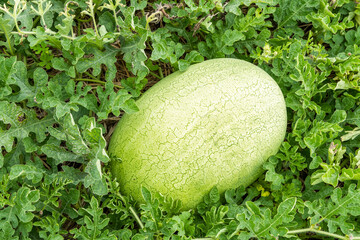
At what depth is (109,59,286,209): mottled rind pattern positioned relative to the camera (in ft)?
7.91

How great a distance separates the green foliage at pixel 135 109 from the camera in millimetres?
2369

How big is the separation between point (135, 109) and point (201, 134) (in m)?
0.45

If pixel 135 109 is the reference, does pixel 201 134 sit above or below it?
below

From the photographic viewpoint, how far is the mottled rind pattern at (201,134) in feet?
7.91

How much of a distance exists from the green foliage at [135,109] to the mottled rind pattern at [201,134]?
0.12 meters

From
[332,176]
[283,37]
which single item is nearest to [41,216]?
[332,176]

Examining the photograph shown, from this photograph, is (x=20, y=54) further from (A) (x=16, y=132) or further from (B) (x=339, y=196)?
(B) (x=339, y=196)

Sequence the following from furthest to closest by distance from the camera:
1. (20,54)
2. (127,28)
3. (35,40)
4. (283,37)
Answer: (283,37), (20,54), (127,28), (35,40)

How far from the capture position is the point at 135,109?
2.41 metres

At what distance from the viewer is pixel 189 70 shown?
2.67 meters

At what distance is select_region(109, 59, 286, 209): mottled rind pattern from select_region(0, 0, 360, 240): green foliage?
0.12 metres

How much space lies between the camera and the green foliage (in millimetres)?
2369

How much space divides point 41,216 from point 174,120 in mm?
1195

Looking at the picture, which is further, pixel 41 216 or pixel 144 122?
pixel 41 216
